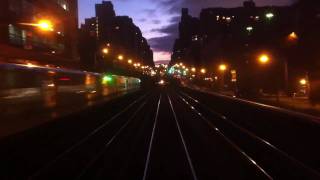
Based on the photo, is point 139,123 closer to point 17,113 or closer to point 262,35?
point 17,113

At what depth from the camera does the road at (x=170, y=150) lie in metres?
14.9

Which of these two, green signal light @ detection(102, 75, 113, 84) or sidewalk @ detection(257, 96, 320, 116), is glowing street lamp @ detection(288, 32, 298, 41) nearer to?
sidewalk @ detection(257, 96, 320, 116)

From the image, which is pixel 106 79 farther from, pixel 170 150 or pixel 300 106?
pixel 170 150

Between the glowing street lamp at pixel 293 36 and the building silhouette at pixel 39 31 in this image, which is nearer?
the glowing street lamp at pixel 293 36

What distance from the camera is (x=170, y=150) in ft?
67.1

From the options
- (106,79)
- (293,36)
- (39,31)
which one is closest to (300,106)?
(293,36)

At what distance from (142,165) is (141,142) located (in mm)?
7100

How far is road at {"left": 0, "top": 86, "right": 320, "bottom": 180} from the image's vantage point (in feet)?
48.7

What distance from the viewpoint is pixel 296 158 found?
1753 centimetres

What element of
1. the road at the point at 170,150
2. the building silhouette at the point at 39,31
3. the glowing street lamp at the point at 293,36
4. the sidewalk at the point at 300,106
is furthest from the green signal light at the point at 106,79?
the road at the point at 170,150

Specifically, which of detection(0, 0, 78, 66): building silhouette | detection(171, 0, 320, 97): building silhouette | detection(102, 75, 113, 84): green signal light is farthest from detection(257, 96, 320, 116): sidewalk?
detection(0, 0, 78, 66): building silhouette

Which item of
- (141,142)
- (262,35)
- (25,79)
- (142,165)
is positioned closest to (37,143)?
(25,79)

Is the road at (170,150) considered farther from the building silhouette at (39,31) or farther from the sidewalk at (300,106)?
the building silhouette at (39,31)

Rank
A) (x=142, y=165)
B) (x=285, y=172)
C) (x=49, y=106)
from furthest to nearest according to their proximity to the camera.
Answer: (x=49, y=106), (x=142, y=165), (x=285, y=172)
